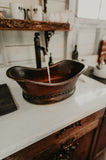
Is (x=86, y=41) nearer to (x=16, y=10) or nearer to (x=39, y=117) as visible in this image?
(x=16, y=10)

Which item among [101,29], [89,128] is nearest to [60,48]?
[101,29]

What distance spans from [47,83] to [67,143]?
42 centimetres

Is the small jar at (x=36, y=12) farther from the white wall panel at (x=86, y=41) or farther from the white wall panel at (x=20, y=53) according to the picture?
the white wall panel at (x=86, y=41)

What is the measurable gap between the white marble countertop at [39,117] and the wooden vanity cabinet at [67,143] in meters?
0.08

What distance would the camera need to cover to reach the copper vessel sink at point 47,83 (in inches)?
19.1

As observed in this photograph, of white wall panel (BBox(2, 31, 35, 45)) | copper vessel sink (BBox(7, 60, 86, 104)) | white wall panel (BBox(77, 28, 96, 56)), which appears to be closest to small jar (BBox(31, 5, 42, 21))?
white wall panel (BBox(2, 31, 35, 45))

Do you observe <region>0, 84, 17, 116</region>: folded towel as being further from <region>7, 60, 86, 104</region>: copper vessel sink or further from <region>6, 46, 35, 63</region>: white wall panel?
<region>6, 46, 35, 63</region>: white wall panel

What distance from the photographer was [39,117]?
1.63 ft

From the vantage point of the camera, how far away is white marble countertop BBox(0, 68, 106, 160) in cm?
39

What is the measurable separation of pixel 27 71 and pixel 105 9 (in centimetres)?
157

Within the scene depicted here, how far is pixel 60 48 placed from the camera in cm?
117

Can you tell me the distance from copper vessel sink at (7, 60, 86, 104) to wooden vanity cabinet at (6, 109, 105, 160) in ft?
0.61

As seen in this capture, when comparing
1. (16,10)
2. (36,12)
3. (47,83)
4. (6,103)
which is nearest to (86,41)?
(36,12)

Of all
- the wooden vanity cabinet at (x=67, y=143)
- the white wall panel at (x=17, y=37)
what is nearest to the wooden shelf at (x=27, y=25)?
the white wall panel at (x=17, y=37)
